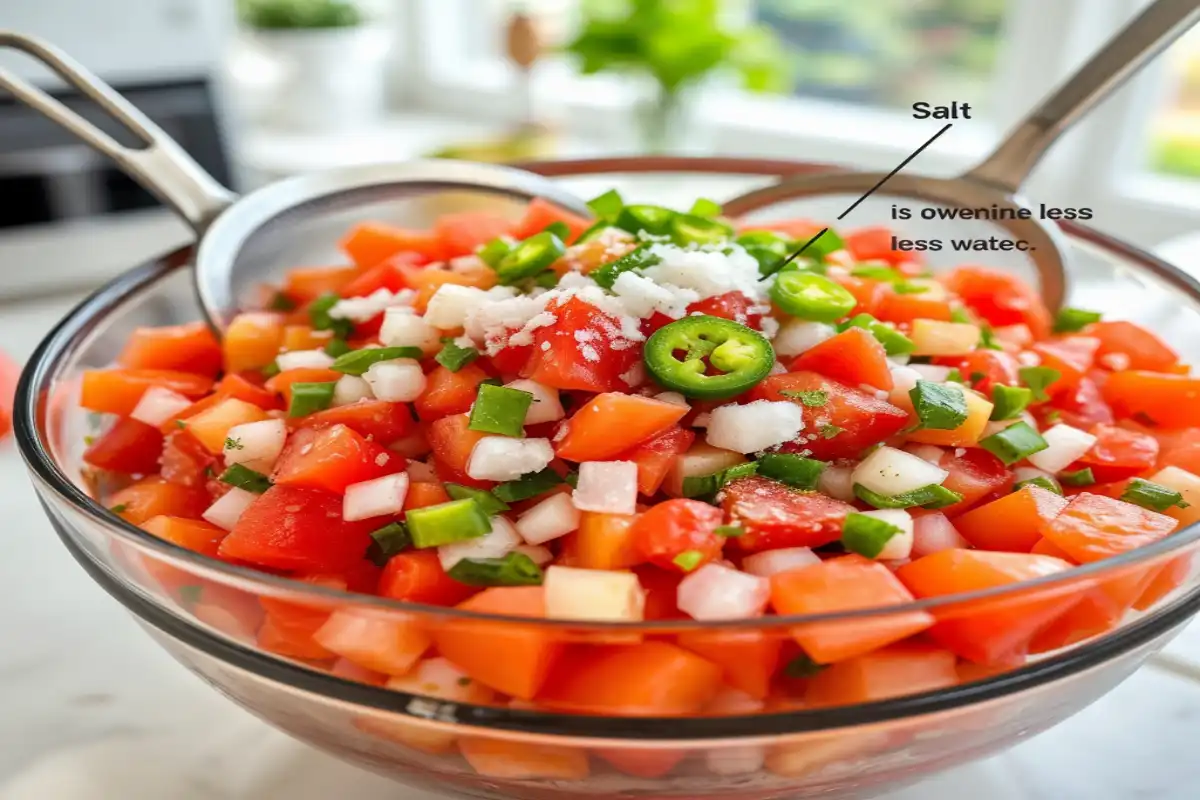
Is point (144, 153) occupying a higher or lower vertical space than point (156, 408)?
higher

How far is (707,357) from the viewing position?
102 cm

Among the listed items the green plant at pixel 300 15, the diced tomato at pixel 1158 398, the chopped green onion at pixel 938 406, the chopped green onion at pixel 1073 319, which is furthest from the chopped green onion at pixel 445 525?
the green plant at pixel 300 15

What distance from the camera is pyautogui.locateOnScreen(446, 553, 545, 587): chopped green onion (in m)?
0.86

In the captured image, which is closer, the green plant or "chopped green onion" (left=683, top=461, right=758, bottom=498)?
"chopped green onion" (left=683, top=461, right=758, bottom=498)

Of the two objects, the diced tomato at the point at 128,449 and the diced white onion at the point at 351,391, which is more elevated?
the diced white onion at the point at 351,391

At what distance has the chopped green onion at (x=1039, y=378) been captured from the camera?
1.18 meters

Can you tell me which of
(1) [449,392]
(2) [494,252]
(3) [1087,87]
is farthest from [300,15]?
(1) [449,392]

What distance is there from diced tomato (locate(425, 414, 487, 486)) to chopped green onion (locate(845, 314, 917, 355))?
413 millimetres

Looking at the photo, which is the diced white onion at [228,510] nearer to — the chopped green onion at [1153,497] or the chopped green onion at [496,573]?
the chopped green onion at [496,573]

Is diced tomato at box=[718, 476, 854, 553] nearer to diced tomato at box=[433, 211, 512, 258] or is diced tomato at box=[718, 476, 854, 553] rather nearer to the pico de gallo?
the pico de gallo

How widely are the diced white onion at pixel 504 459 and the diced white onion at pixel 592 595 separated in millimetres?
144

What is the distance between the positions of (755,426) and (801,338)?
18 cm

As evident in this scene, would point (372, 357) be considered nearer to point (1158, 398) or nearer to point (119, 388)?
point (119, 388)

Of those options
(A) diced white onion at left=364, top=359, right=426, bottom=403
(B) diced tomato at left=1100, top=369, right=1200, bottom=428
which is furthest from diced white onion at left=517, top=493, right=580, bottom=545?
(B) diced tomato at left=1100, top=369, right=1200, bottom=428
